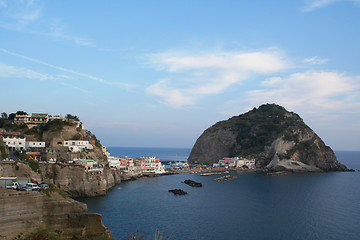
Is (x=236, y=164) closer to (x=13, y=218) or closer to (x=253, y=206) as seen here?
(x=253, y=206)

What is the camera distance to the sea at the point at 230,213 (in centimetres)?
3494

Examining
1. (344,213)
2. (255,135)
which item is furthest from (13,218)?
(255,135)

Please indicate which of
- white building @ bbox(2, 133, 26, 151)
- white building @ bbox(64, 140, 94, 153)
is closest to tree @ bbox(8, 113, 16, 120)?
white building @ bbox(2, 133, 26, 151)

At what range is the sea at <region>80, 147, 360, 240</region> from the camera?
34938 millimetres

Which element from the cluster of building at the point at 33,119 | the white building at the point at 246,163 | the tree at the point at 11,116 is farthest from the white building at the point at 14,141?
the white building at the point at 246,163

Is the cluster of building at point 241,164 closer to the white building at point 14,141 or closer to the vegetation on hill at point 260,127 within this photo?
the vegetation on hill at point 260,127

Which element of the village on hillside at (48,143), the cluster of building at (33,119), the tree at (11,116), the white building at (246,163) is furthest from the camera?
the white building at (246,163)

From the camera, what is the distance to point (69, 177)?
159ft

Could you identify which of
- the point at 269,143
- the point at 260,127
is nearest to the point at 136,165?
the point at 269,143

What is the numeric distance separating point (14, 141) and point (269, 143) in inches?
4364

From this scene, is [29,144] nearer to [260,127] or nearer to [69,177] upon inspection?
[69,177]

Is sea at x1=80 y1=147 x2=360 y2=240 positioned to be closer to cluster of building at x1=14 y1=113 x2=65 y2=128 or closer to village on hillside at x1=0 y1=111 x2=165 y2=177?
village on hillside at x1=0 y1=111 x2=165 y2=177

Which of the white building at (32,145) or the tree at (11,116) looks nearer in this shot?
the white building at (32,145)

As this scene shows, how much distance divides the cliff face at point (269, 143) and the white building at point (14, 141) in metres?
91.5
